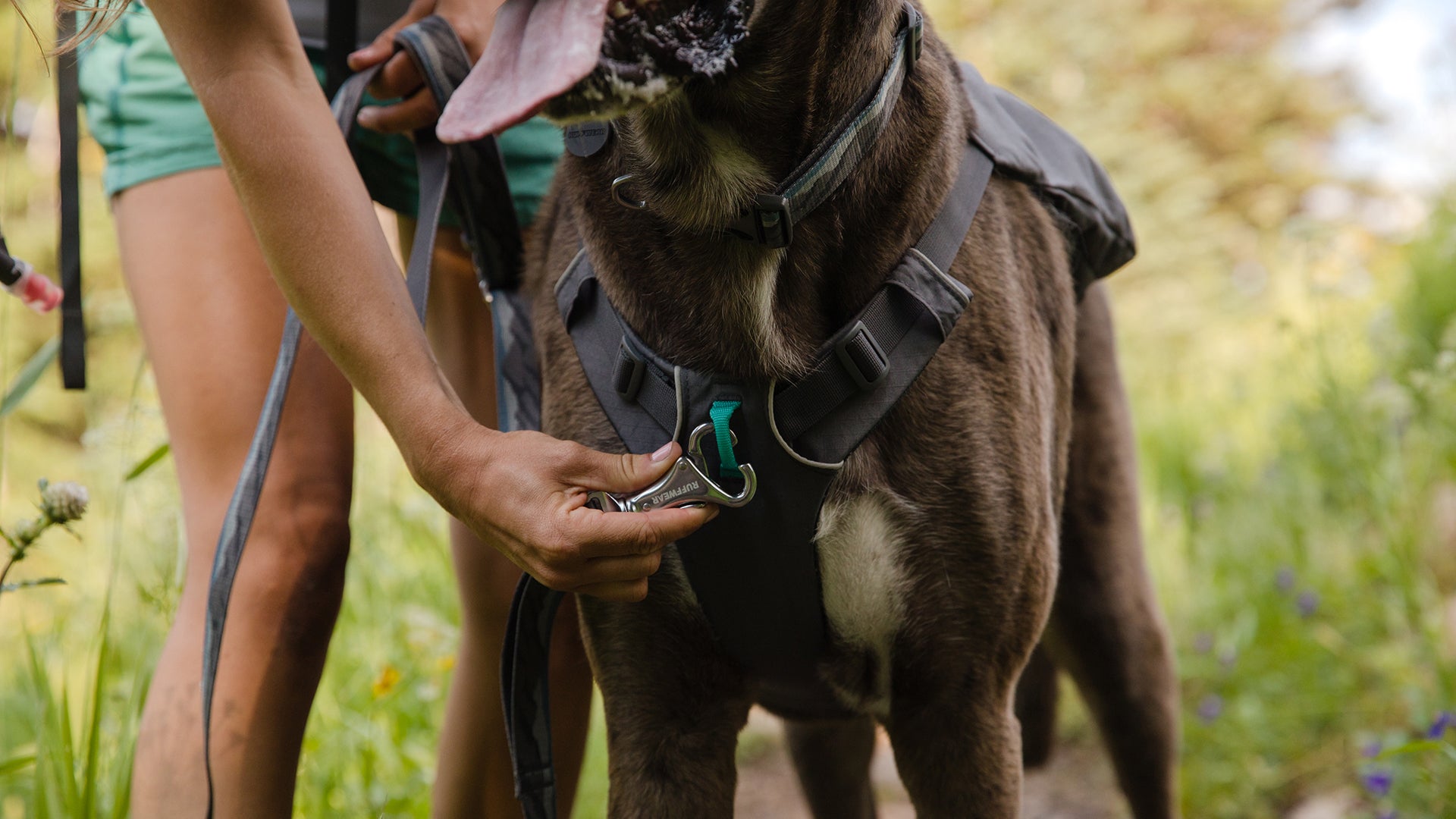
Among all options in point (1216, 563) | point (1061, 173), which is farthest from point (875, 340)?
point (1216, 563)

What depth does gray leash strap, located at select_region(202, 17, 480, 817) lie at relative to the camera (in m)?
1.73

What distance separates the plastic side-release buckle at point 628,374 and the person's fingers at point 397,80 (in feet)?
2.00

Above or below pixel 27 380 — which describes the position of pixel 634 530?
above

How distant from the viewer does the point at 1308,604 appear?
147 inches

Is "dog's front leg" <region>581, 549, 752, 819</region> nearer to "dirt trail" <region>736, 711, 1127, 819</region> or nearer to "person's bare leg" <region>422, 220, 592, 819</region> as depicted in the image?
"person's bare leg" <region>422, 220, 592, 819</region>

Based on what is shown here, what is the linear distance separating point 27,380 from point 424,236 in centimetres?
74

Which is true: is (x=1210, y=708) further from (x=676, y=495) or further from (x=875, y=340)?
(x=676, y=495)

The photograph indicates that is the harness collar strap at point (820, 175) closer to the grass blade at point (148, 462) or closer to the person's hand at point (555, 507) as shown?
the person's hand at point (555, 507)

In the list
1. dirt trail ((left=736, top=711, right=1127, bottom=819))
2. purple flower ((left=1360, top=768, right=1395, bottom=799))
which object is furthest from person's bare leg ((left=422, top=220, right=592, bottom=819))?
purple flower ((left=1360, top=768, right=1395, bottom=799))

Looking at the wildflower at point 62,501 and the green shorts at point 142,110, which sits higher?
the green shorts at point 142,110

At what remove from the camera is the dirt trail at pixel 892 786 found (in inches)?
149

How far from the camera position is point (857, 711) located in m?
2.00

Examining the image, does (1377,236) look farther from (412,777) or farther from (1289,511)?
(412,777)

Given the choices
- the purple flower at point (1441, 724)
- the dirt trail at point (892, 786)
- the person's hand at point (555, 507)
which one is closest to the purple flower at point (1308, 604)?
the dirt trail at point (892, 786)
